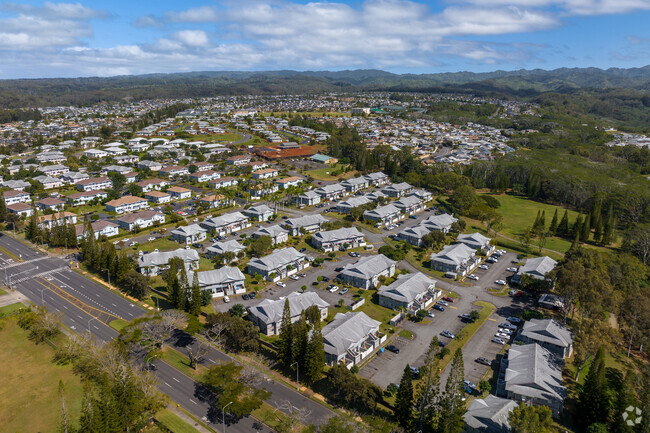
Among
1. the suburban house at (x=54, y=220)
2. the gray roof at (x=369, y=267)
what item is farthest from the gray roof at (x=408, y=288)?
the suburban house at (x=54, y=220)

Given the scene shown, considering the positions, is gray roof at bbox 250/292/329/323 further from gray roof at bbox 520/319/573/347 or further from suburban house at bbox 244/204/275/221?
suburban house at bbox 244/204/275/221

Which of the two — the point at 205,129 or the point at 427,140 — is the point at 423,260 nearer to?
the point at 427,140

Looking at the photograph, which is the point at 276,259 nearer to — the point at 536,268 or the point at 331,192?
the point at 536,268

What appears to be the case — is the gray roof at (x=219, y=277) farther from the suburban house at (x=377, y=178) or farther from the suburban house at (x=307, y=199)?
the suburban house at (x=377, y=178)

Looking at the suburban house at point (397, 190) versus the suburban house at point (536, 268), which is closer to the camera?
the suburban house at point (536, 268)

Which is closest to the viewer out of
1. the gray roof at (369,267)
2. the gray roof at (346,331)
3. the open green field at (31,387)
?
the open green field at (31,387)
